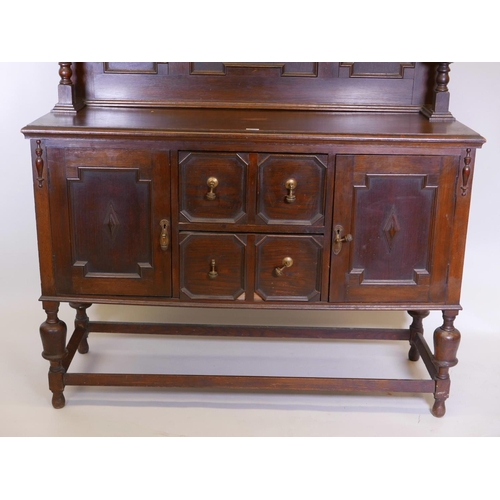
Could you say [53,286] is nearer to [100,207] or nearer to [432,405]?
[100,207]

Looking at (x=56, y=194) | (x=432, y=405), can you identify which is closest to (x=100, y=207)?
(x=56, y=194)

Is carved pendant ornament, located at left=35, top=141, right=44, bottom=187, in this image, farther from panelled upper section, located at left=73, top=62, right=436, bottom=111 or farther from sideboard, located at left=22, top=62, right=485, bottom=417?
panelled upper section, located at left=73, top=62, right=436, bottom=111

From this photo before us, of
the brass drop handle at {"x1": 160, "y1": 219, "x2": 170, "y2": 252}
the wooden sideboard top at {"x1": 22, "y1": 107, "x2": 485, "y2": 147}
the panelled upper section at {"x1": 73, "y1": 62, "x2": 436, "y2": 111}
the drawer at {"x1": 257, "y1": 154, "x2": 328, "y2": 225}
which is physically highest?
the panelled upper section at {"x1": 73, "y1": 62, "x2": 436, "y2": 111}

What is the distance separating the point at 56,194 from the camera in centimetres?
352

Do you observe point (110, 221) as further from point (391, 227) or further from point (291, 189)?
point (391, 227)

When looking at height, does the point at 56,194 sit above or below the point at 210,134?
below

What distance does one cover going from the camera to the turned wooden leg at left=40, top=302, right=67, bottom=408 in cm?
373

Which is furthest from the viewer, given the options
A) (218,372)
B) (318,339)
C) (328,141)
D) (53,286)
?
(318,339)

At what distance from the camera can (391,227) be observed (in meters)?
3.52

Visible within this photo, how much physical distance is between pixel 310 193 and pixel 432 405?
1.18 m

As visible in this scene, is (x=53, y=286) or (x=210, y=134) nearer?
(x=210, y=134)

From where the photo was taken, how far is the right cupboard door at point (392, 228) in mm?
3443

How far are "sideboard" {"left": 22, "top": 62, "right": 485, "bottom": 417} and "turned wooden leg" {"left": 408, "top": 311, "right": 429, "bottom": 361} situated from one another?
1.28ft

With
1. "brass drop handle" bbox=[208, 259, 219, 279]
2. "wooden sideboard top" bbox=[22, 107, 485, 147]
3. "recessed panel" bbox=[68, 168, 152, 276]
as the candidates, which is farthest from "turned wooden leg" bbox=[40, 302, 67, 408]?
"wooden sideboard top" bbox=[22, 107, 485, 147]
